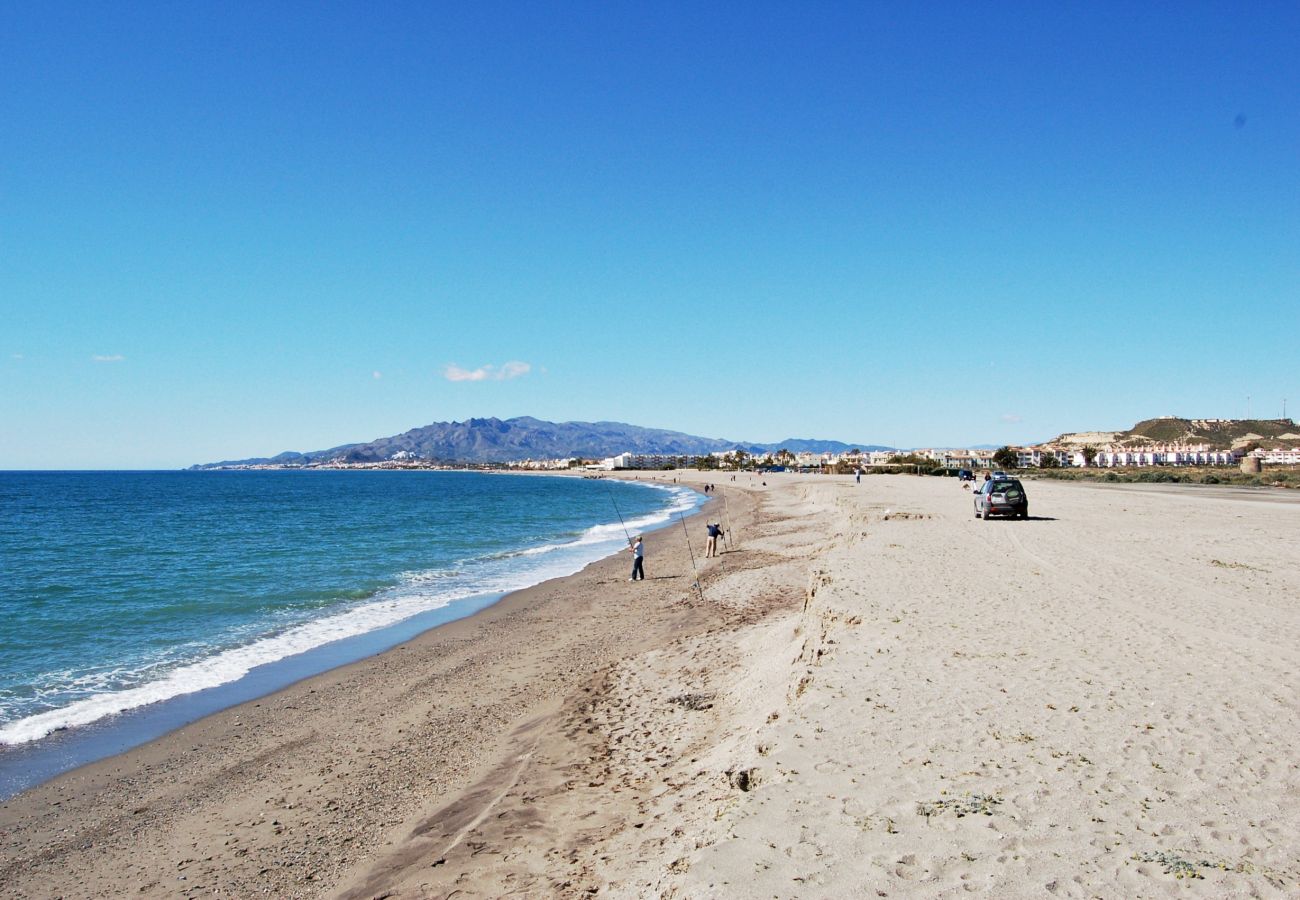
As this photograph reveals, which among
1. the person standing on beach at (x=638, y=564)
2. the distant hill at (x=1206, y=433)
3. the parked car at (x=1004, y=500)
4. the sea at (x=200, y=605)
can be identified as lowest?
the sea at (x=200, y=605)

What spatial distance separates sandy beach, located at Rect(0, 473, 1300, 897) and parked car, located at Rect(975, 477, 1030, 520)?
12.9 m

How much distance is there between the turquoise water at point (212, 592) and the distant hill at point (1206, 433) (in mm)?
147230

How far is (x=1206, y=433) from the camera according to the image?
15500 cm

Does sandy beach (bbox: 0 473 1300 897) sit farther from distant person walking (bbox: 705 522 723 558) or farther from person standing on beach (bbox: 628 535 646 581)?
distant person walking (bbox: 705 522 723 558)

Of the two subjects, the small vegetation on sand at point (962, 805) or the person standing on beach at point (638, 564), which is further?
the person standing on beach at point (638, 564)

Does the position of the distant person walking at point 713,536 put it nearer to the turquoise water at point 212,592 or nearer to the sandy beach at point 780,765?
the turquoise water at point 212,592

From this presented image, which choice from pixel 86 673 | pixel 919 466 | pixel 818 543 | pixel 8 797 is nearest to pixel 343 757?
pixel 8 797

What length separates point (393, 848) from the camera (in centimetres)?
696

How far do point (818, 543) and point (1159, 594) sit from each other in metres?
15.2

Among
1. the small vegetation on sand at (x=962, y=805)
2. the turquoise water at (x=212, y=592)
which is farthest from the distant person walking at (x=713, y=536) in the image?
the small vegetation on sand at (x=962, y=805)

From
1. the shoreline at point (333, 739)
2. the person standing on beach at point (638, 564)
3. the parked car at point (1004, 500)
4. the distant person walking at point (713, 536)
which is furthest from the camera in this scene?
the parked car at point (1004, 500)

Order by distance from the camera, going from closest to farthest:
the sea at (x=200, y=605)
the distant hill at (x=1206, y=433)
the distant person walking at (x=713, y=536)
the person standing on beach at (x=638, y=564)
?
the sea at (x=200, y=605) < the person standing on beach at (x=638, y=564) < the distant person walking at (x=713, y=536) < the distant hill at (x=1206, y=433)

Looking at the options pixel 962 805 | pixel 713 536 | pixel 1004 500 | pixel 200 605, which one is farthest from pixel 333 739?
pixel 1004 500

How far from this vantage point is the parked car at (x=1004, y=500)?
2816 centimetres
